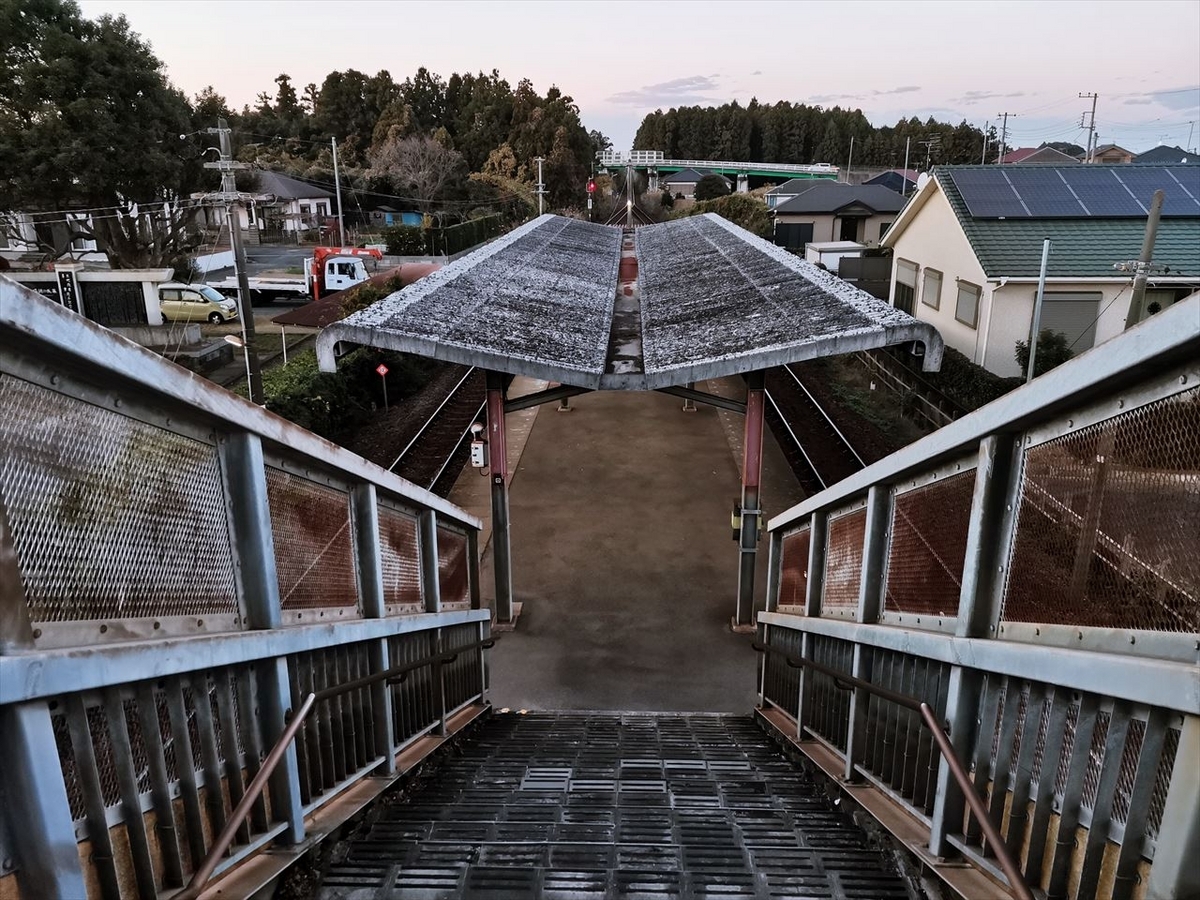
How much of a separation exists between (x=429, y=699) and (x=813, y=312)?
493 centimetres

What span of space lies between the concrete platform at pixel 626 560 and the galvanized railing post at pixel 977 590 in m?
4.57

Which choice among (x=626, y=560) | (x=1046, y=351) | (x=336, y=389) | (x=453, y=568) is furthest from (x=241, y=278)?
(x=1046, y=351)

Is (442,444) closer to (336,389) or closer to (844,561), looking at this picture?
(336,389)

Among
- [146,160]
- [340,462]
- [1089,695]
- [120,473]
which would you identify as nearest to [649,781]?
[340,462]

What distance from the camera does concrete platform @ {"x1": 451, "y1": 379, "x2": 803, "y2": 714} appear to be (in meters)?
7.50

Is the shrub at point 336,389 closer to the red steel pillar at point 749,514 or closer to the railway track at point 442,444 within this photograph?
the railway track at point 442,444

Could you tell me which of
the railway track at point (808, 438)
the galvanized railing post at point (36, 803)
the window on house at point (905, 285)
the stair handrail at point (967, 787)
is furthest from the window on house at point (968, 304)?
the galvanized railing post at point (36, 803)

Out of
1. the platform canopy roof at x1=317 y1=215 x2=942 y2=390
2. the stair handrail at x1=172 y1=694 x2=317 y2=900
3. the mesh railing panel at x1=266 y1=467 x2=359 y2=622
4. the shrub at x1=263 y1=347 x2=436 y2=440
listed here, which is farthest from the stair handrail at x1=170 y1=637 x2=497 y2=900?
the shrub at x1=263 y1=347 x2=436 y2=440

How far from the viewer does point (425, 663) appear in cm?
412

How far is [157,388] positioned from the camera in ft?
6.30

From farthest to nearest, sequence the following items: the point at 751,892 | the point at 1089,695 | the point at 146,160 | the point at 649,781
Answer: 1. the point at 146,160
2. the point at 649,781
3. the point at 751,892
4. the point at 1089,695

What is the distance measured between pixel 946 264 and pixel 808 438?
21.2 feet

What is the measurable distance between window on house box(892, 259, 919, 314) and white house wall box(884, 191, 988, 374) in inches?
7.5

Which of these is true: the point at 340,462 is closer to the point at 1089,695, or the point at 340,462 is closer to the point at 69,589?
the point at 69,589
